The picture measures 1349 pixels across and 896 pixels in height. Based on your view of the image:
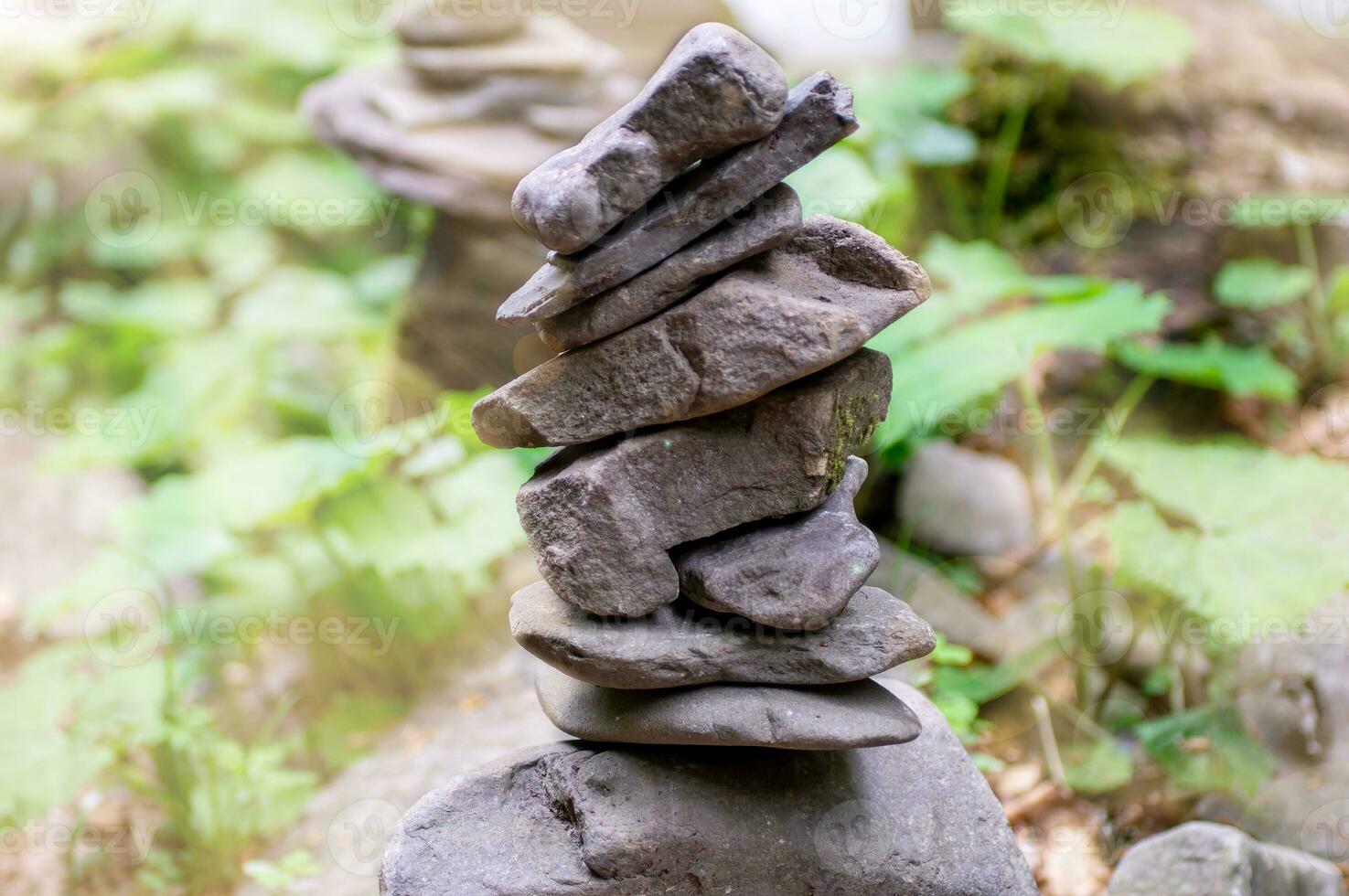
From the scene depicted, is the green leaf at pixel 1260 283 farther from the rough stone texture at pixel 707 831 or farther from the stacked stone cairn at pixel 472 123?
the rough stone texture at pixel 707 831

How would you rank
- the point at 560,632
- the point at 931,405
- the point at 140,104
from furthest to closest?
the point at 140,104, the point at 931,405, the point at 560,632

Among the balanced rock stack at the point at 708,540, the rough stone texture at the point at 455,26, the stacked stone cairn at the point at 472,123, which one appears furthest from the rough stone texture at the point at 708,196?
the rough stone texture at the point at 455,26

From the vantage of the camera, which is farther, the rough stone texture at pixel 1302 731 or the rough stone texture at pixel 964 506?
the rough stone texture at pixel 964 506

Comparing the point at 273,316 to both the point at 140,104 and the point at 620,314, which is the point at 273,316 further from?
the point at 620,314

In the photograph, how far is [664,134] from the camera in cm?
207

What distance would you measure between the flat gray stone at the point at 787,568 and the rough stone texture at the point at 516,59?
3895mm

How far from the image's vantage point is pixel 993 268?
507cm

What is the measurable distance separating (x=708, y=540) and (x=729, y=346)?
517 millimetres

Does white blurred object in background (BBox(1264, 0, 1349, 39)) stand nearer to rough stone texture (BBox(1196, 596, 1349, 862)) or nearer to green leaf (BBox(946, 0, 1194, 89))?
green leaf (BBox(946, 0, 1194, 89))

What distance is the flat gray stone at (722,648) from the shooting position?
2320 mm

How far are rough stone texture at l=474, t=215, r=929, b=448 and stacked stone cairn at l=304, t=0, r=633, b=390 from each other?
10.6 feet

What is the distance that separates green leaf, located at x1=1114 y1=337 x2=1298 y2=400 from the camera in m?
5.09

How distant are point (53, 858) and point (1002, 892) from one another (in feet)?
13.3

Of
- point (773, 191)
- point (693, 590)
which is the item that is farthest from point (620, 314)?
point (693, 590)
